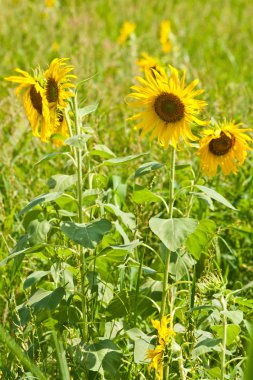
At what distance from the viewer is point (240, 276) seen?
2830 millimetres

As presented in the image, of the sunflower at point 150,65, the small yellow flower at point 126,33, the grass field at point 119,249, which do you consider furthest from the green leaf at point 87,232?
→ the small yellow flower at point 126,33

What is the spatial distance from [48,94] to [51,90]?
0.05 ft

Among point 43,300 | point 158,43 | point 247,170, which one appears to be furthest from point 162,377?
point 158,43

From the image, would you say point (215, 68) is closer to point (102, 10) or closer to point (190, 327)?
point (102, 10)

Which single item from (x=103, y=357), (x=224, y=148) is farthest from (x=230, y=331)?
(x=224, y=148)

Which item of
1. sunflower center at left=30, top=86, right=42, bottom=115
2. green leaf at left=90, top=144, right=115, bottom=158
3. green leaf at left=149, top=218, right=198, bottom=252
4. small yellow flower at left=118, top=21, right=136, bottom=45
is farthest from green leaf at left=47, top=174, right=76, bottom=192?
small yellow flower at left=118, top=21, right=136, bottom=45

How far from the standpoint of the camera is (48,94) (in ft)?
7.14

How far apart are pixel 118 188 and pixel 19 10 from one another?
14.8ft

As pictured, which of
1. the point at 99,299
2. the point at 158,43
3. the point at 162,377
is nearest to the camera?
the point at 162,377

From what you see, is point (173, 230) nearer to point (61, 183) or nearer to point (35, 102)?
point (61, 183)

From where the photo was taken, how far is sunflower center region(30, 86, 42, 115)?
2234 millimetres

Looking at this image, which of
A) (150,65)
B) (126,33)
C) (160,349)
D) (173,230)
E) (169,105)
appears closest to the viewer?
(160,349)

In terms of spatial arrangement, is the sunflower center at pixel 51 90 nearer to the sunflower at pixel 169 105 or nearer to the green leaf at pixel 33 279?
the sunflower at pixel 169 105

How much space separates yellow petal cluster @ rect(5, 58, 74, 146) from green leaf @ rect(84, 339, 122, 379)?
2.00ft
